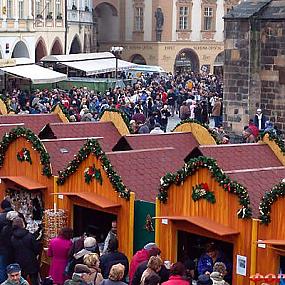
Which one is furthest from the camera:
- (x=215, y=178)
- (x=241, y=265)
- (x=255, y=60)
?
(x=255, y=60)

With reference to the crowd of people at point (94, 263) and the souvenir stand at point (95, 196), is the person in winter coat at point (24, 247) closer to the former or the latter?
the crowd of people at point (94, 263)

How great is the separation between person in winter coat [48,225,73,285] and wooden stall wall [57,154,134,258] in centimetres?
89

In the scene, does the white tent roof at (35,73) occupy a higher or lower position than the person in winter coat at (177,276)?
higher

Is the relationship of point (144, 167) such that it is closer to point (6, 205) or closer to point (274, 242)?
point (6, 205)

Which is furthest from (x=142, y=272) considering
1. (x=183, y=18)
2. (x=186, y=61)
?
(x=186, y=61)

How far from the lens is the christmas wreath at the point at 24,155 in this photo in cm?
1380

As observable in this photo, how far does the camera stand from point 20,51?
44969 mm

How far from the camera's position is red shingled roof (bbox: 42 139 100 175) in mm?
13683

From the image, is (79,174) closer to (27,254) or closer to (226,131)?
(27,254)

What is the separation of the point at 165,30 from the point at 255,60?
3486 centimetres

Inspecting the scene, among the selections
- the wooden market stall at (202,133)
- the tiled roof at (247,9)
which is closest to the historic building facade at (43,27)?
the tiled roof at (247,9)

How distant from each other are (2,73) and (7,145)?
22889 millimetres

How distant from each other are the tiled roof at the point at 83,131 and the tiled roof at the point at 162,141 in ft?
3.38

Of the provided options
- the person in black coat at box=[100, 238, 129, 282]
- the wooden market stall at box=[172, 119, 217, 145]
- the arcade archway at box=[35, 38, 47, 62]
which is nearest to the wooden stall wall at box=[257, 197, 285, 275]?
the person in black coat at box=[100, 238, 129, 282]
